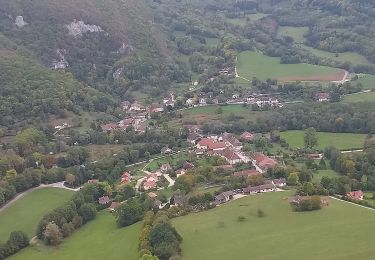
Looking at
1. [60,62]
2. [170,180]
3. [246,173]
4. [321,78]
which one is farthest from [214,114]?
[60,62]

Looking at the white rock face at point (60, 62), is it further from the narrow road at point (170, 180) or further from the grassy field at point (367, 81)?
the grassy field at point (367, 81)

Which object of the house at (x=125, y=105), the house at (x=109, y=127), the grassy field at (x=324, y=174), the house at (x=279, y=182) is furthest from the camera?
the house at (x=125, y=105)

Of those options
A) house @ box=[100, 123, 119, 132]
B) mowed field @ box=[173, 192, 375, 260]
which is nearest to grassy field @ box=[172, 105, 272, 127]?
house @ box=[100, 123, 119, 132]

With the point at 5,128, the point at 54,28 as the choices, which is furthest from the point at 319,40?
the point at 5,128

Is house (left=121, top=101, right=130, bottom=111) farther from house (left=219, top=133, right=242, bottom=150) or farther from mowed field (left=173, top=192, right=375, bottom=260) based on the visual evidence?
mowed field (left=173, top=192, right=375, bottom=260)

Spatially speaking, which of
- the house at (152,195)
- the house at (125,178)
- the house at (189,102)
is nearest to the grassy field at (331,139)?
the house at (125,178)

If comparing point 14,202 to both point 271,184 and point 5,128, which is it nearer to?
point 5,128
